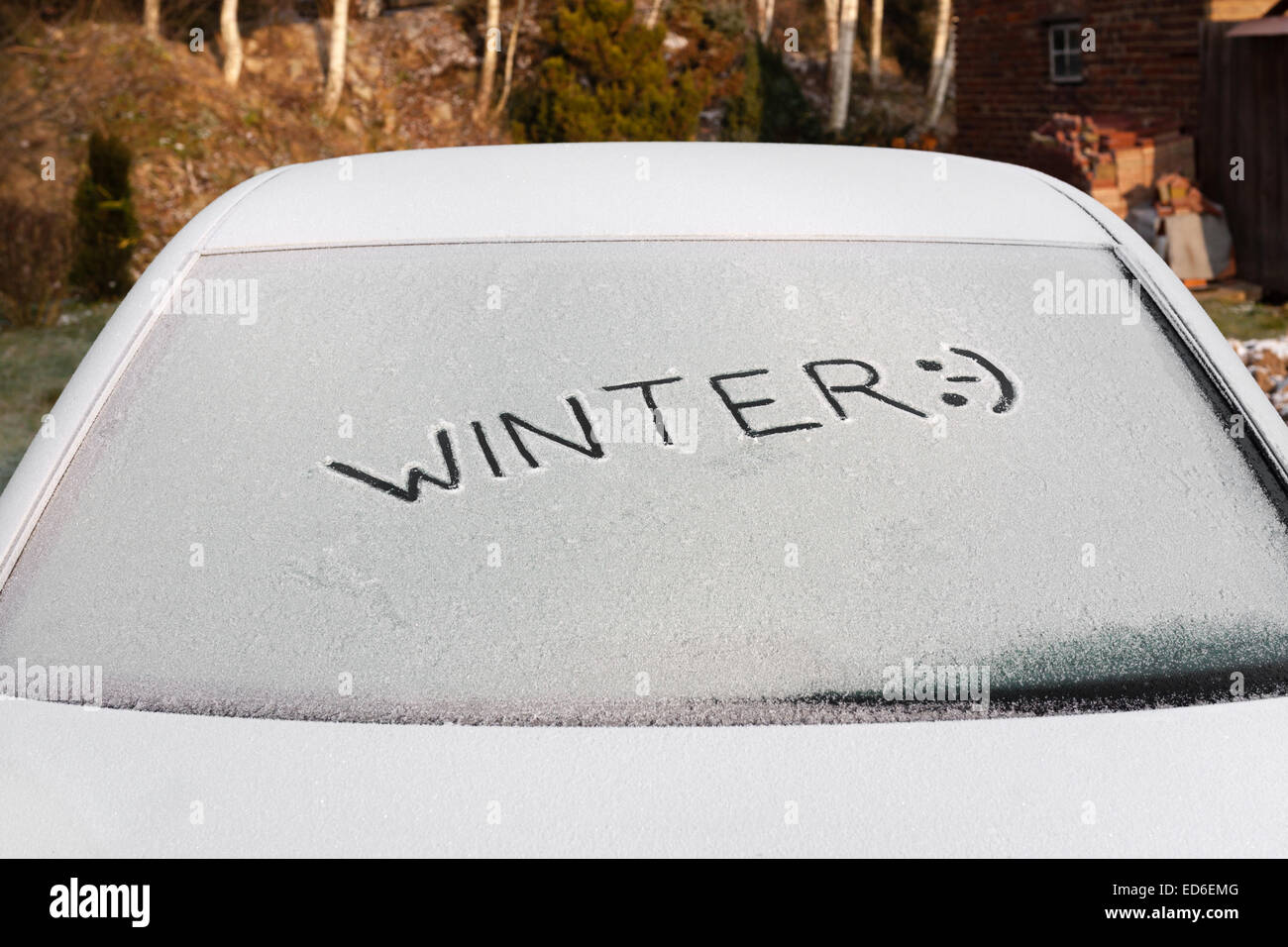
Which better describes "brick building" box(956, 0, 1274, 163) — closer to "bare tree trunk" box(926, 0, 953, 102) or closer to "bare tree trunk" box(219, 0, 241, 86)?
"bare tree trunk" box(219, 0, 241, 86)

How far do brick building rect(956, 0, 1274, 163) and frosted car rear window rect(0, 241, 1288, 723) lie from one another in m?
14.6

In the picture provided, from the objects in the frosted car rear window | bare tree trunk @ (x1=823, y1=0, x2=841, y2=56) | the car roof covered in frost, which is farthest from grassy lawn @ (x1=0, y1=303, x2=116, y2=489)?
bare tree trunk @ (x1=823, y1=0, x2=841, y2=56)

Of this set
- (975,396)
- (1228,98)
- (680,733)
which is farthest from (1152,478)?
(1228,98)

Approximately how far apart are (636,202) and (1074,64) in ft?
58.0

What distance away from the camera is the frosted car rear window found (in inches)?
51.0

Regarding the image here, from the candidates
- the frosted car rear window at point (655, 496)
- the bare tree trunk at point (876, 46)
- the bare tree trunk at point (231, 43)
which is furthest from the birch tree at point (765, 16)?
the frosted car rear window at point (655, 496)

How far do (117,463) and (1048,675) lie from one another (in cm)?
106

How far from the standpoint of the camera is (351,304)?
1729 mm

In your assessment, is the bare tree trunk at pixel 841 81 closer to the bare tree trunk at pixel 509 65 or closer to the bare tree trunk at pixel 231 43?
the bare tree trunk at pixel 509 65

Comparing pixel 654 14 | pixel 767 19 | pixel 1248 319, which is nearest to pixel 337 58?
pixel 654 14

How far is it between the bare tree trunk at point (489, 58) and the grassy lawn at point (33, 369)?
52.5ft

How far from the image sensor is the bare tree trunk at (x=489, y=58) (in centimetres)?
2941

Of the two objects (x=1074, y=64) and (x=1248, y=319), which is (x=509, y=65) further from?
(x=1248, y=319)

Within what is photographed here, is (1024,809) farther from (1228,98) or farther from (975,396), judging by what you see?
(1228,98)
